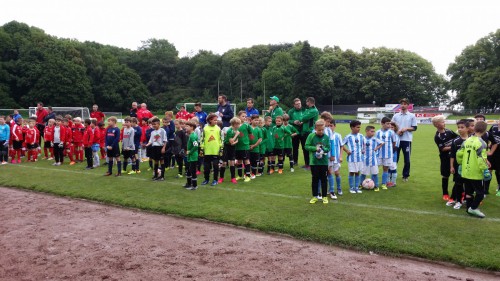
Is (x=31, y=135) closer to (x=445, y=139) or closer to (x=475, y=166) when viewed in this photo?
(x=445, y=139)

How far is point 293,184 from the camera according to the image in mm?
10633

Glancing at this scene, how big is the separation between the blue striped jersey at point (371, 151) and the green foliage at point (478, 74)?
7068 centimetres

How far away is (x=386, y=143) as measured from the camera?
9797 millimetres

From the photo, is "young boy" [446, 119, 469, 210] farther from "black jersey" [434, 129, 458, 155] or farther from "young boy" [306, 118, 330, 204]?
"young boy" [306, 118, 330, 204]

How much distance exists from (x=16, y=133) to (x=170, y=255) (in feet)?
46.9

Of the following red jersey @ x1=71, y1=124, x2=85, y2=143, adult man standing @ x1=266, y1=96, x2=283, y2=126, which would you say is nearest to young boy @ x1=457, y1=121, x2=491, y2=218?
adult man standing @ x1=266, y1=96, x2=283, y2=126

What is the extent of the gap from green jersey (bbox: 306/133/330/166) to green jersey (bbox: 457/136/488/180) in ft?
8.96

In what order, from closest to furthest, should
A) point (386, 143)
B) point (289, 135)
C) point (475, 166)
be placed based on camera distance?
point (475, 166), point (386, 143), point (289, 135)

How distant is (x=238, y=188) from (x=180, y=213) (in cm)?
258

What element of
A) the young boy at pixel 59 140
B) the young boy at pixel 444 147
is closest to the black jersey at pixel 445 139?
the young boy at pixel 444 147

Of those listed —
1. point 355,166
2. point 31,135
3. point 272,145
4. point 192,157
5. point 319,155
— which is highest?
point 31,135

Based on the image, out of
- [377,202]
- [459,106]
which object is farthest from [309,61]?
[377,202]

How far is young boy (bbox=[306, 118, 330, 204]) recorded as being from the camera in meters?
8.25

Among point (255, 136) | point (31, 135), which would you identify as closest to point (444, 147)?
point (255, 136)
